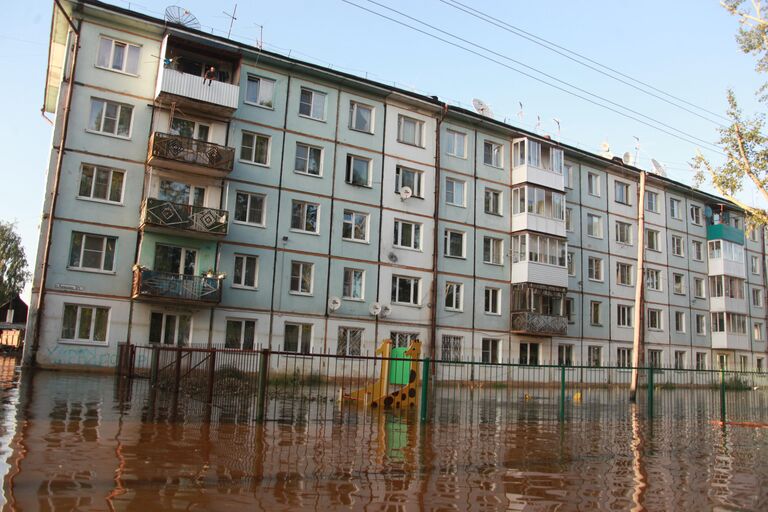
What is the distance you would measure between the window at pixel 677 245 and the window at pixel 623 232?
5.00 metres

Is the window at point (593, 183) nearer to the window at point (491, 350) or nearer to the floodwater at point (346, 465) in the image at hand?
the window at point (491, 350)

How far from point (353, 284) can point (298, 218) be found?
165 inches

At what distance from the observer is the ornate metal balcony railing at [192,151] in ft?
82.0

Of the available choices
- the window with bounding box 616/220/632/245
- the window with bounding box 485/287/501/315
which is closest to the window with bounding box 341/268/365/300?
the window with bounding box 485/287/501/315

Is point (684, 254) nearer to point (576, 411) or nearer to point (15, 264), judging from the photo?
point (576, 411)

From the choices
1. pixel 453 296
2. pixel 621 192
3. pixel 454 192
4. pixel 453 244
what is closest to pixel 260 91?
pixel 454 192

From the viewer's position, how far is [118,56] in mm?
26156

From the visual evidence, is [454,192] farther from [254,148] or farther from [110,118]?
[110,118]

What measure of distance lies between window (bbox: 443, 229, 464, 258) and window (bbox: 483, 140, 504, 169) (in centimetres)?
491

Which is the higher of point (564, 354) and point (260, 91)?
point (260, 91)

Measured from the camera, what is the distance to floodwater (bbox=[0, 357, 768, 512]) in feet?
19.4

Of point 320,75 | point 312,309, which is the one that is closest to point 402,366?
point 312,309

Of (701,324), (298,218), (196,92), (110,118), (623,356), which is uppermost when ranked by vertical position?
(196,92)

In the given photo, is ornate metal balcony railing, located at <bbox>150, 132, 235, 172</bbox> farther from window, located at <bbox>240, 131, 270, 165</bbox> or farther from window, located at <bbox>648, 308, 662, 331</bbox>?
window, located at <bbox>648, 308, 662, 331</bbox>
